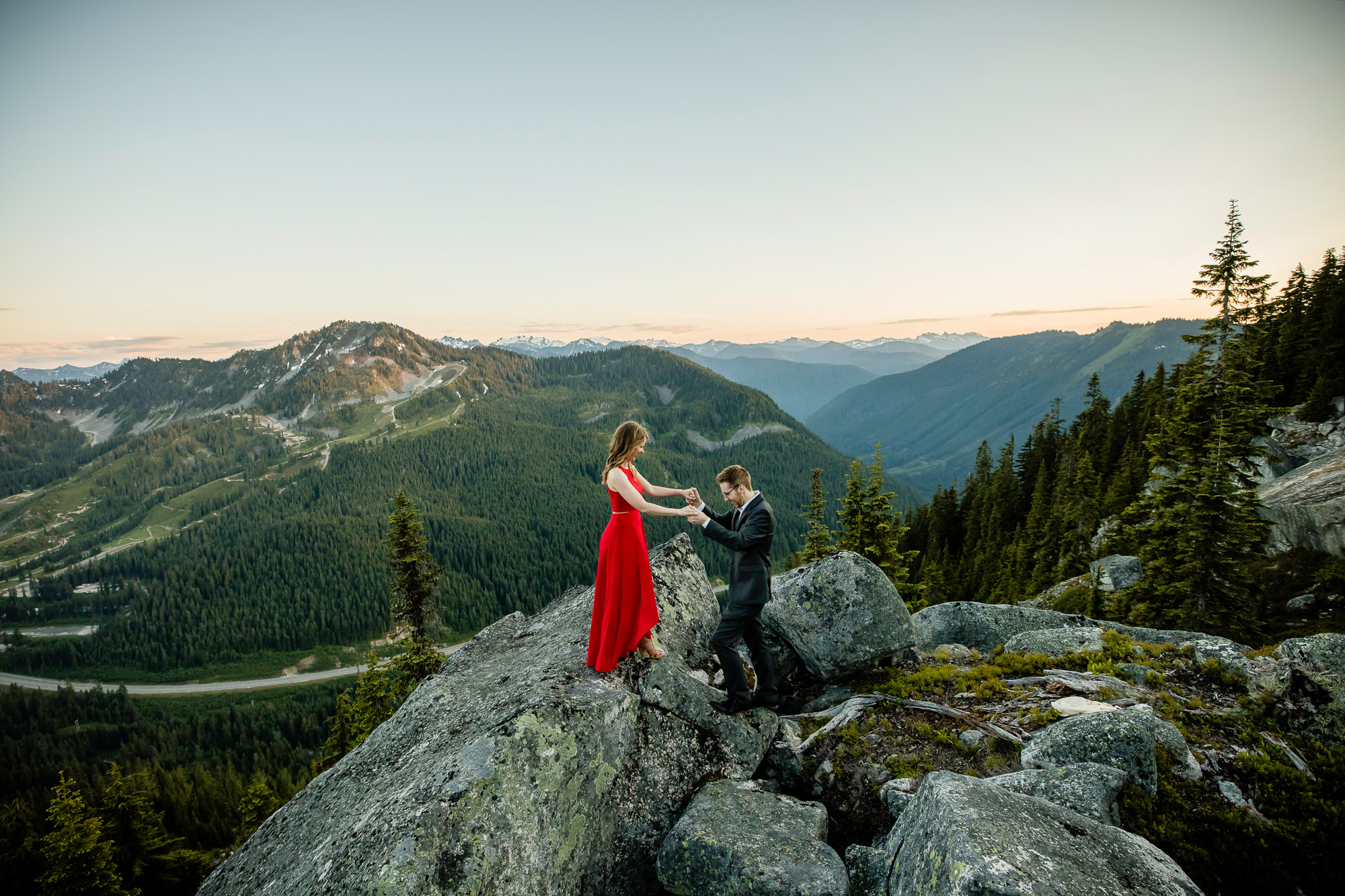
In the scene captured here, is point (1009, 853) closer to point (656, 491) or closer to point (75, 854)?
point (656, 491)

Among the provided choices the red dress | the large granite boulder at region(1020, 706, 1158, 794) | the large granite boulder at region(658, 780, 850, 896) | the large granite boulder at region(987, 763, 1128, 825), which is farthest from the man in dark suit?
the large granite boulder at region(1020, 706, 1158, 794)

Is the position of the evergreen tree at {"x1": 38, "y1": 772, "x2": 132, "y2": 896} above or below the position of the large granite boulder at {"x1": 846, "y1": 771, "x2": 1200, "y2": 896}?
below

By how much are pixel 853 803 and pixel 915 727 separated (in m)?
1.88

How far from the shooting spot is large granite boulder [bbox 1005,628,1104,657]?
481 inches

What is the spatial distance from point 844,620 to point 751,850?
555 centimetres

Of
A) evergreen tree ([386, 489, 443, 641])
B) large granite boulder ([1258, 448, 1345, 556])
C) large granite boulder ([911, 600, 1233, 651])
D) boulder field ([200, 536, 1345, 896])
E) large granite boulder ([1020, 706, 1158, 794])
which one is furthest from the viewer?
evergreen tree ([386, 489, 443, 641])

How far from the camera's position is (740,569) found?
8586mm

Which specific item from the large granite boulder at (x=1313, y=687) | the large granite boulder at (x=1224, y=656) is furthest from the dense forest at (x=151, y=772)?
the large granite boulder at (x=1224, y=656)

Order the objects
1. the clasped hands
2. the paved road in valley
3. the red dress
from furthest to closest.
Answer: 1. the paved road in valley
2. the red dress
3. the clasped hands

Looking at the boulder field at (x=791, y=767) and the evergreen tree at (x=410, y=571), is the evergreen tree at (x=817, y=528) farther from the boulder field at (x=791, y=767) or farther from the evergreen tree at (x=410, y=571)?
the evergreen tree at (x=410, y=571)

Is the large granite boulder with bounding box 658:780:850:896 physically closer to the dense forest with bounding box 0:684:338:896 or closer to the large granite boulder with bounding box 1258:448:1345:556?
the large granite boulder with bounding box 1258:448:1345:556

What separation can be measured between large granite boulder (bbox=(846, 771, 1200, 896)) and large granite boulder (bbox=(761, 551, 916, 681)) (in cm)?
474

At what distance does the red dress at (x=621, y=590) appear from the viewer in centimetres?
857

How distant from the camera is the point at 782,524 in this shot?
19812cm
